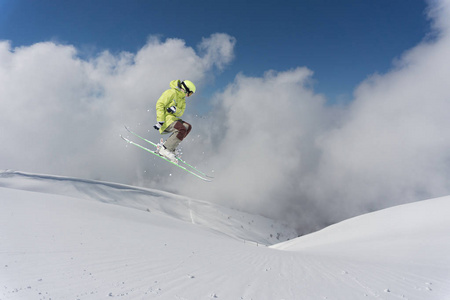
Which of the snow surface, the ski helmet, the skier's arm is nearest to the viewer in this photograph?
the snow surface

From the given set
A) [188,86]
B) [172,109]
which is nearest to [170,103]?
[172,109]

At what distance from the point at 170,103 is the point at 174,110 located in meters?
0.51

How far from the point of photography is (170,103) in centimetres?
746

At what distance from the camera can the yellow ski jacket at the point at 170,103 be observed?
7324 mm

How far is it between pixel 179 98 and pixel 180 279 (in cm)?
529

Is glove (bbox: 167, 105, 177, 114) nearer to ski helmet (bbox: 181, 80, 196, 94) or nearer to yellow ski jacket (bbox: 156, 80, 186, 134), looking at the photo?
yellow ski jacket (bbox: 156, 80, 186, 134)

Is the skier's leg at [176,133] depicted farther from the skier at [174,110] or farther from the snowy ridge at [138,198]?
the snowy ridge at [138,198]

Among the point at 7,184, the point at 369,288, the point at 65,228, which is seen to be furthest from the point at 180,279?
the point at 7,184

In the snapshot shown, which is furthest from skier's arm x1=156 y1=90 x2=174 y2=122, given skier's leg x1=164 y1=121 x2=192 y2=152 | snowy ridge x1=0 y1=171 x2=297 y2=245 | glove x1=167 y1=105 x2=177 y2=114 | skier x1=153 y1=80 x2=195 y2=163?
snowy ridge x1=0 y1=171 x2=297 y2=245

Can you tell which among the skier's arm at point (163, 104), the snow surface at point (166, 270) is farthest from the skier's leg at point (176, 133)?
the snow surface at point (166, 270)

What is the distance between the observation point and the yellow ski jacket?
7.32 m

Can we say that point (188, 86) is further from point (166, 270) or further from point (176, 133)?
point (166, 270)

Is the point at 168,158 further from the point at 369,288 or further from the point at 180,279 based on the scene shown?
the point at 369,288

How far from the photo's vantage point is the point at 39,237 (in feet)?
18.8
